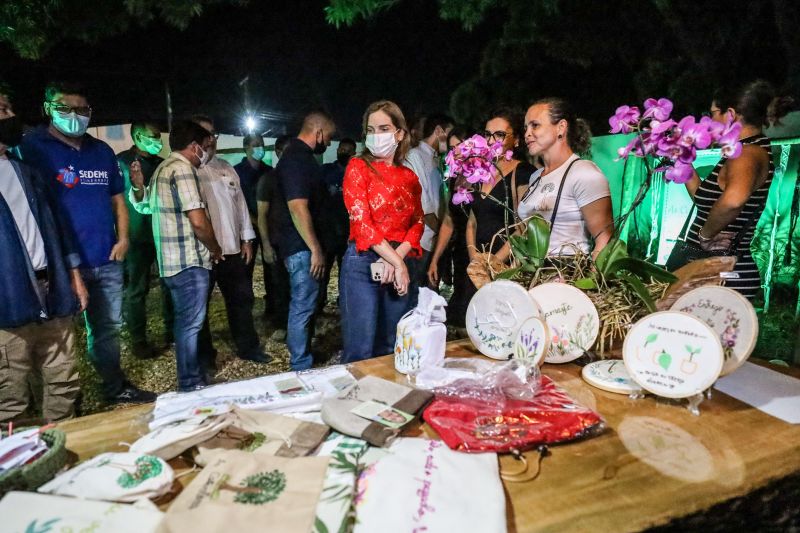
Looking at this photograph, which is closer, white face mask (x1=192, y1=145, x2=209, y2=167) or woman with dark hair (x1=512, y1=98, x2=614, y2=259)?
woman with dark hair (x1=512, y1=98, x2=614, y2=259)

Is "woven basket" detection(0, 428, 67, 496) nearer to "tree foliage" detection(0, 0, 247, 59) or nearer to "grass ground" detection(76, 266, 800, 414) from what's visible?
"grass ground" detection(76, 266, 800, 414)

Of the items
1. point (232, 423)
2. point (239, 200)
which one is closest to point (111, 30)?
point (239, 200)

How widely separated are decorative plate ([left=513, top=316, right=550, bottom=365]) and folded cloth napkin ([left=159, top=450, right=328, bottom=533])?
2.61 ft

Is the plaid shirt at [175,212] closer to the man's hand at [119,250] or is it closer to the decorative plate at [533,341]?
the man's hand at [119,250]

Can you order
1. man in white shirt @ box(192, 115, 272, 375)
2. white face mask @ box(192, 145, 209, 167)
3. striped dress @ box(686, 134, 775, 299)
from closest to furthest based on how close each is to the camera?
striped dress @ box(686, 134, 775, 299), white face mask @ box(192, 145, 209, 167), man in white shirt @ box(192, 115, 272, 375)

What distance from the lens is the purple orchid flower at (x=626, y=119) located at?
1.66 meters

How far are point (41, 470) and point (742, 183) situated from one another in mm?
2757

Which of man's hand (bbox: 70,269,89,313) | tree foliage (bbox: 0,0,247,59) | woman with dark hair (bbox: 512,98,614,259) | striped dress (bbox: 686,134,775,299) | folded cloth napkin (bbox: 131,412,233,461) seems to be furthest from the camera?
tree foliage (bbox: 0,0,247,59)

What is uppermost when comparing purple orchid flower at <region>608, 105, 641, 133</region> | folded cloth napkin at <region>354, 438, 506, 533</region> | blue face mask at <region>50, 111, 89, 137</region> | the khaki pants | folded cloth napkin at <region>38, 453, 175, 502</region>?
blue face mask at <region>50, 111, 89, 137</region>

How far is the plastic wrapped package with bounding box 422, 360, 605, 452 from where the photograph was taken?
3.72 ft

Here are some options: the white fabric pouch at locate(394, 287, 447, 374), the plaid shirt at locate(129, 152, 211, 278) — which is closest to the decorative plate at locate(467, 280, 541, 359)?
the white fabric pouch at locate(394, 287, 447, 374)

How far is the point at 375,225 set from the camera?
2.48 m

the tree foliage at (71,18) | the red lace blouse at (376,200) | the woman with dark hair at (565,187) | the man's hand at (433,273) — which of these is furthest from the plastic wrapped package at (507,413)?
the tree foliage at (71,18)

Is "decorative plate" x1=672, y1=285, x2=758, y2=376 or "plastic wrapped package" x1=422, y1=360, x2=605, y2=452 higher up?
"decorative plate" x1=672, y1=285, x2=758, y2=376
